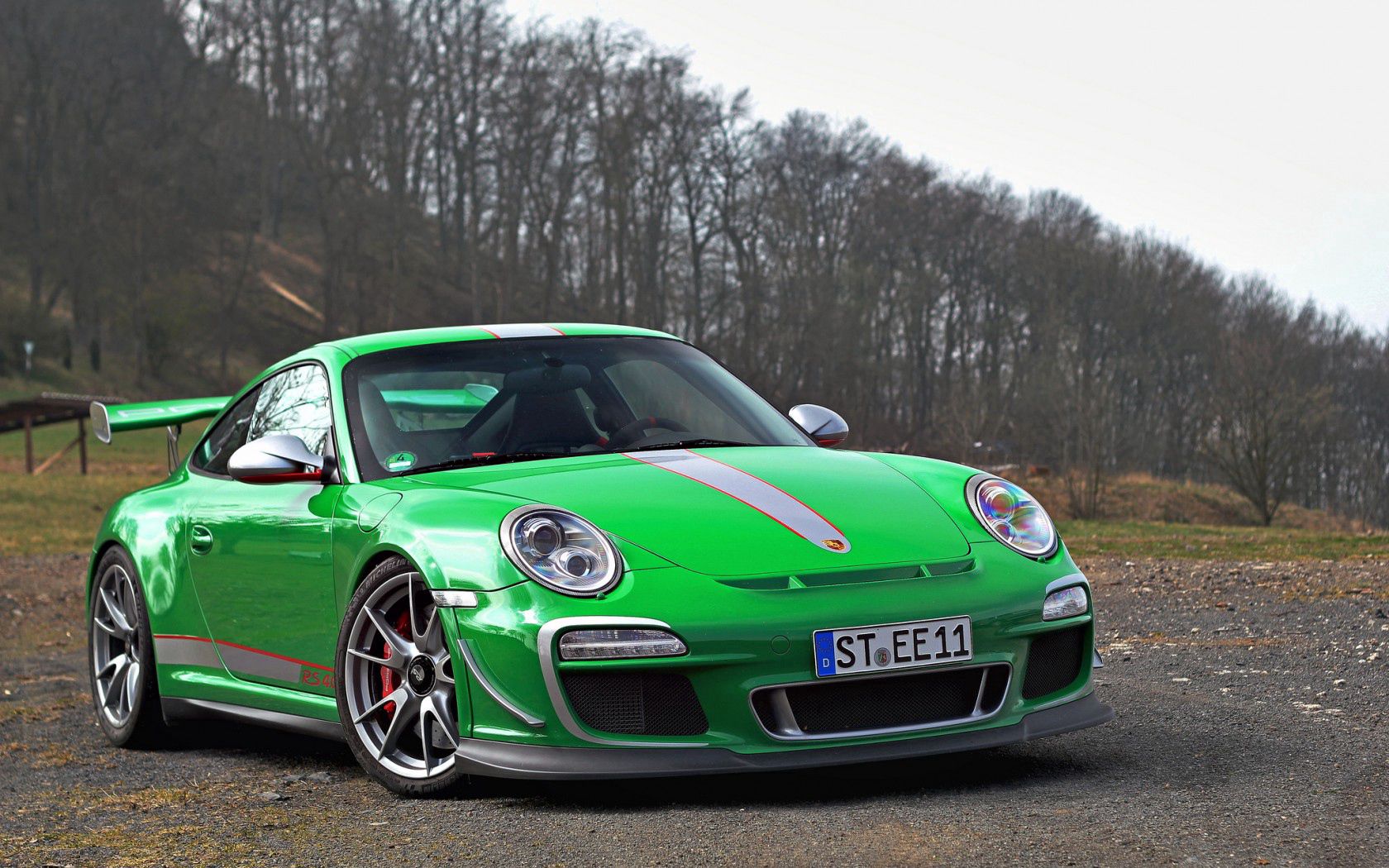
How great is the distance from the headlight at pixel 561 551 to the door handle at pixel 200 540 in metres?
2.06

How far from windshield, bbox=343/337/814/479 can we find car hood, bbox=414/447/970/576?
10.8 inches

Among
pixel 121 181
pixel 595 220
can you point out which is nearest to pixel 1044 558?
pixel 595 220

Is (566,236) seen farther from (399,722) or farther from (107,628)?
(399,722)

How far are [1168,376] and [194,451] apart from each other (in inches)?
2758

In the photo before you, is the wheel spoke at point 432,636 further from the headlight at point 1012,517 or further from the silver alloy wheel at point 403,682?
the headlight at point 1012,517

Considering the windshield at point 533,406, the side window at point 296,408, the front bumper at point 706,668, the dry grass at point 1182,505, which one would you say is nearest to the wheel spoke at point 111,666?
the side window at point 296,408

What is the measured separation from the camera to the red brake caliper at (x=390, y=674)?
4621mm

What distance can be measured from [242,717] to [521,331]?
1758 millimetres

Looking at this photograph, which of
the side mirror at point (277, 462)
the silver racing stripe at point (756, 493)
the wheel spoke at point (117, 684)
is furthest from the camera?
the wheel spoke at point (117, 684)

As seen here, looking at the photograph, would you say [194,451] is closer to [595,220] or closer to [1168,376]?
[595,220]

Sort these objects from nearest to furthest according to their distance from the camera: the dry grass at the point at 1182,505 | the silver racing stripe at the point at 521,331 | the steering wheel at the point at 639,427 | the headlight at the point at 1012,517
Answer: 1. the headlight at the point at 1012,517
2. the steering wheel at the point at 639,427
3. the silver racing stripe at the point at 521,331
4. the dry grass at the point at 1182,505

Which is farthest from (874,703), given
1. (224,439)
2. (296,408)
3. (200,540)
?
(224,439)

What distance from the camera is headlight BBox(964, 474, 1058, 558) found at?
4605mm

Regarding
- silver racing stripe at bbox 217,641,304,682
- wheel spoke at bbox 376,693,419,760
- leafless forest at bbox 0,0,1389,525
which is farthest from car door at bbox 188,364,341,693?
leafless forest at bbox 0,0,1389,525
